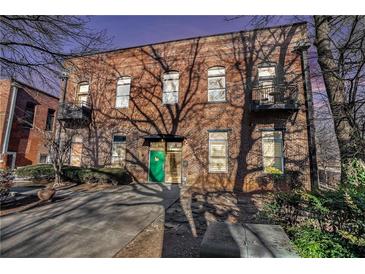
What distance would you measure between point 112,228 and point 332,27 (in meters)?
8.52

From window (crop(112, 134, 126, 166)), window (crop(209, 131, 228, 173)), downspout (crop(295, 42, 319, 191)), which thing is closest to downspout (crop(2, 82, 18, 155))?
window (crop(112, 134, 126, 166))

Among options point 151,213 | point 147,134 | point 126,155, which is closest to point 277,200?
point 151,213

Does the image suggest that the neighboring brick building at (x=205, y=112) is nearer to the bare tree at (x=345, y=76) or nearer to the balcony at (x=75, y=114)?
the balcony at (x=75, y=114)

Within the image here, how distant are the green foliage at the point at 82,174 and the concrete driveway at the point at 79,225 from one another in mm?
2494

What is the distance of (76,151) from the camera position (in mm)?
12352

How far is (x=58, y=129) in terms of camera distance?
42.1ft

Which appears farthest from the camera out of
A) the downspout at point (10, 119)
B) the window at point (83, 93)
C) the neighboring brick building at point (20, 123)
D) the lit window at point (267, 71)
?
the neighboring brick building at point (20, 123)

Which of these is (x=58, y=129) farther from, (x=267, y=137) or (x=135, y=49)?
(x=267, y=137)

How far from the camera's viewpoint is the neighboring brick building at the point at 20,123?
15.3 m

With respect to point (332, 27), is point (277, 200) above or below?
below

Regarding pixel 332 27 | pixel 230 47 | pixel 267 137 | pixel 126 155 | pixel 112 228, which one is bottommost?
pixel 112 228

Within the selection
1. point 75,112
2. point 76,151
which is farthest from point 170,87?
point 76,151

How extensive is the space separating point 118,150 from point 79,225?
736 centimetres

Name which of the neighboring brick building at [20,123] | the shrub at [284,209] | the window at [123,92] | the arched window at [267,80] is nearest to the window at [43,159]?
the neighboring brick building at [20,123]
